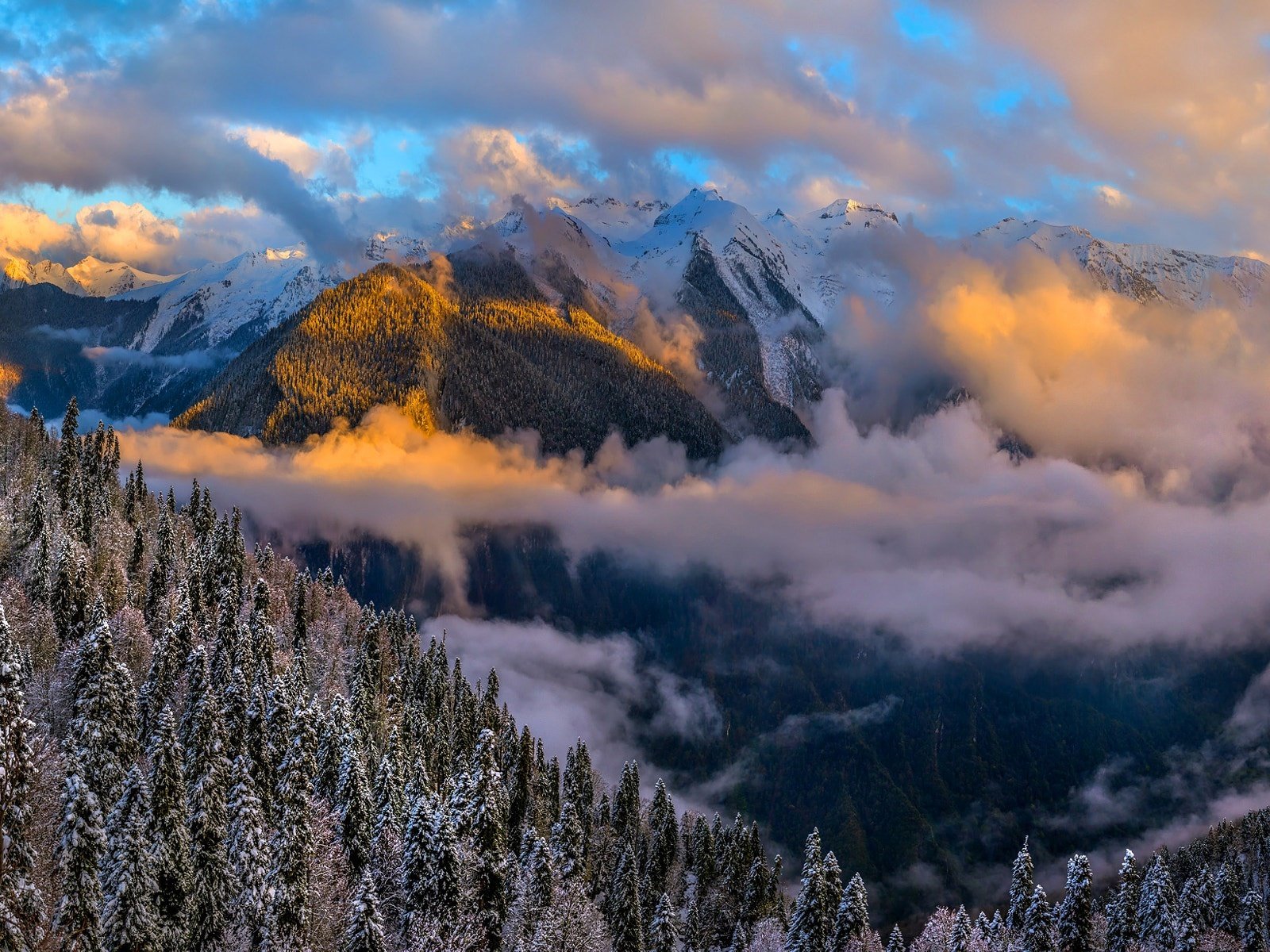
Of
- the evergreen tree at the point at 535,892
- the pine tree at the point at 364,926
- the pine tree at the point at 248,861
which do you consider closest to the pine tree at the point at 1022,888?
the evergreen tree at the point at 535,892

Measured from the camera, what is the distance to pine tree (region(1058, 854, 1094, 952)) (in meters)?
71.9

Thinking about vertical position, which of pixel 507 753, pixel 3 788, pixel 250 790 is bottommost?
pixel 507 753

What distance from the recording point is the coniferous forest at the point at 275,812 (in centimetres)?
4838

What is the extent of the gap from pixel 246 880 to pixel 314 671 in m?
72.0

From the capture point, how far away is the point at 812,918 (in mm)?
79125

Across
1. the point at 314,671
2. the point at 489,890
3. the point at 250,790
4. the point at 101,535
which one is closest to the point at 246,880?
the point at 250,790

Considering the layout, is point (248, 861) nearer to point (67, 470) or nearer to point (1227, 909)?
point (67, 470)

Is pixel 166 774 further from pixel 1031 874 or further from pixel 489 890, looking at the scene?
pixel 1031 874

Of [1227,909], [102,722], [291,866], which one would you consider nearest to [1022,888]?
[291,866]

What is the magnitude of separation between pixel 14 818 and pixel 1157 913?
4163 inches

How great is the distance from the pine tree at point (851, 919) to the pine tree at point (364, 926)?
41.8 m

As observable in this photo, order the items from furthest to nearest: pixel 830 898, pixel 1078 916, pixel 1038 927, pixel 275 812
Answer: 1. pixel 830 898
2. pixel 1038 927
3. pixel 1078 916
4. pixel 275 812

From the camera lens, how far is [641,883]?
134m

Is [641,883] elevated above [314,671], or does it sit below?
below
